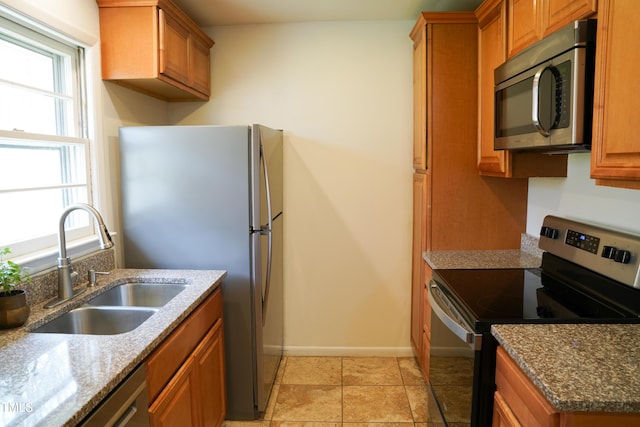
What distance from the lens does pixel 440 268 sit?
7.45 ft

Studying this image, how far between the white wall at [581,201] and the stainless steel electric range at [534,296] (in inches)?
4.0

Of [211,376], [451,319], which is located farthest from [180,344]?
[451,319]

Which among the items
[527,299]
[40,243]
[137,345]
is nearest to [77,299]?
Result: [40,243]

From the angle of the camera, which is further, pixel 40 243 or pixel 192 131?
pixel 192 131

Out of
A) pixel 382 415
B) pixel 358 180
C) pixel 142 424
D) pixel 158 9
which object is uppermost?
pixel 158 9

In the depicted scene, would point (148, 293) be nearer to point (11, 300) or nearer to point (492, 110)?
point (11, 300)

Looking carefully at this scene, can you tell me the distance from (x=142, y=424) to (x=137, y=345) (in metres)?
0.25

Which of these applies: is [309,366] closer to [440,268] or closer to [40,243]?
[440,268]

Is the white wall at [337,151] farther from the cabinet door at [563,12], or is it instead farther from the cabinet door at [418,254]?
the cabinet door at [563,12]

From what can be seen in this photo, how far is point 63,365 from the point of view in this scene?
1.27 m

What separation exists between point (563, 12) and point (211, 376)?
2.16 m

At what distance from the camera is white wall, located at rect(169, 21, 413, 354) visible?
3137 millimetres

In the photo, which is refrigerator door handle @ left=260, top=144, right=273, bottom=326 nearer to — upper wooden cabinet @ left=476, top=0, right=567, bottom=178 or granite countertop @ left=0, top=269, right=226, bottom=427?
granite countertop @ left=0, top=269, right=226, bottom=427

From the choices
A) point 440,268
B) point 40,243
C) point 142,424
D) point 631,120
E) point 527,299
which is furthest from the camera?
point 440,268
